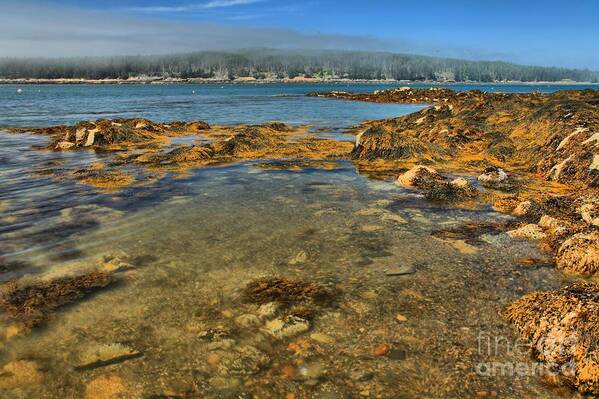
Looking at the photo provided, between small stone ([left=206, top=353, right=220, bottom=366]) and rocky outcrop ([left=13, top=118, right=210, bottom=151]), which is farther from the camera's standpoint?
rocky outcrop ([left=13, top=118, right=210, bottom=151])

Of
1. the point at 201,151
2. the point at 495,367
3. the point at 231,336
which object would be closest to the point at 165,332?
the point at 231,336

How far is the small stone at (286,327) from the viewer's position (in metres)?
4.88

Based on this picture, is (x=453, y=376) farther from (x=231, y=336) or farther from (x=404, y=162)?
(x=404, y=162)

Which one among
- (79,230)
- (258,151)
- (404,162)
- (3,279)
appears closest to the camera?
(3,279)

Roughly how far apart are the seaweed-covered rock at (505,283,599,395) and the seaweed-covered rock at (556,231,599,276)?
1.32 metres

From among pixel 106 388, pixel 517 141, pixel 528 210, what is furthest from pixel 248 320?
pixel 517 141

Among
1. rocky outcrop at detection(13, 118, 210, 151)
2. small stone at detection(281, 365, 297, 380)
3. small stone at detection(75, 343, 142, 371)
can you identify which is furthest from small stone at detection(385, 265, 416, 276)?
rocky outcrop at detection(13, 118, 210, 151)

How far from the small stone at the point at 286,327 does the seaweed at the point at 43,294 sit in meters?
2.65

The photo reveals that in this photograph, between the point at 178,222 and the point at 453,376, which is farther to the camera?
the point at 178,222

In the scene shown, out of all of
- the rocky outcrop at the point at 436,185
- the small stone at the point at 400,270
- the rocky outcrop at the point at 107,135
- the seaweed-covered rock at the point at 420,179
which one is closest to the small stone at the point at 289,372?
the small stone at the point at 400,270

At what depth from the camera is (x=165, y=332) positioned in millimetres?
4879

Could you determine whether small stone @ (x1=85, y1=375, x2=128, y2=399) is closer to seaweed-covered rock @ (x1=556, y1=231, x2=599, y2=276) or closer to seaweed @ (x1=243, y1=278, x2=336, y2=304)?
seaweed @ (x1=243, y1=278, x2=336, y2=304)

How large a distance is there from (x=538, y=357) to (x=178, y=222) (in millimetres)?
6762

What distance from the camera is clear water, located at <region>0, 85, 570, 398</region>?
410 centimetres
